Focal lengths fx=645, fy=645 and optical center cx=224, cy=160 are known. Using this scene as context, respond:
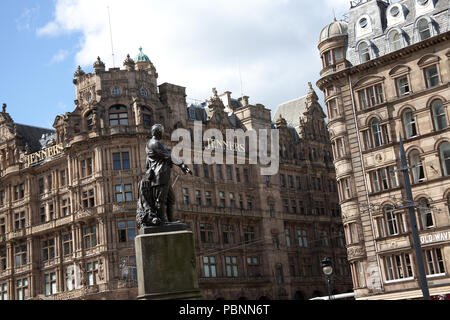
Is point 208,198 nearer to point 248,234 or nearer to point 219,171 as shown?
point 219,171

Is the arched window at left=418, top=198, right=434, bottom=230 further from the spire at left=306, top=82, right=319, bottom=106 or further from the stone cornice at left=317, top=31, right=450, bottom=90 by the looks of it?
the spire at left=306, top=82, right=319, bottom=106

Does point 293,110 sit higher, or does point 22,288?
point 293,110

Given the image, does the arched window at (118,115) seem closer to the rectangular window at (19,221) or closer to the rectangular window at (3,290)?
the rectangular window at (19,221)

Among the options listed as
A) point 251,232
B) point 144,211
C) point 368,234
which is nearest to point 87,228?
point 251,232

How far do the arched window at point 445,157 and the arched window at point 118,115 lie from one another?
30507mm

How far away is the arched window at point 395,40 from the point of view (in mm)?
48066

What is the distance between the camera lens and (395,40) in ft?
159

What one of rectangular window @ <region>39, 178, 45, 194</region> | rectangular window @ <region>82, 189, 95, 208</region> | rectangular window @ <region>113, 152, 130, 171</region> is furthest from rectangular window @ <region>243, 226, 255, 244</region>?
rectangular window @ <region>39, 178, 45, 194</region>

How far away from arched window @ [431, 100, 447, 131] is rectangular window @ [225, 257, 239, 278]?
28598 millimetres

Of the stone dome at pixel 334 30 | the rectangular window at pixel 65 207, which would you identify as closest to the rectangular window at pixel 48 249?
the rectangular window at pixel 65 207

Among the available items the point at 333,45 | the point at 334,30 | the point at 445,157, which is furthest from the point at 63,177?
the point at 445,157

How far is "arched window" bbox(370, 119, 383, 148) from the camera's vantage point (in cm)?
4825

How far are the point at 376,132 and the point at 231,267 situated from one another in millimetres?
24620
